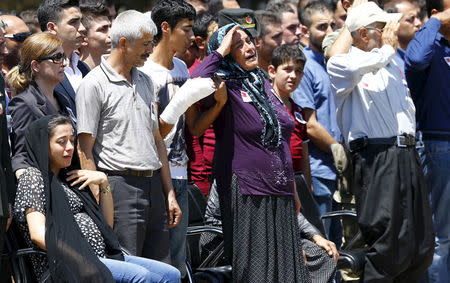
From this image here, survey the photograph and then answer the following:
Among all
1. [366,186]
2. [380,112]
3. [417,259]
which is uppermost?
[380,112]

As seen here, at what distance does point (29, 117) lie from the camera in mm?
5727

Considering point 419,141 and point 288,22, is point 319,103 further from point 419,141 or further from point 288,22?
point 288,22

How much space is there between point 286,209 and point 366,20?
5.21 ft

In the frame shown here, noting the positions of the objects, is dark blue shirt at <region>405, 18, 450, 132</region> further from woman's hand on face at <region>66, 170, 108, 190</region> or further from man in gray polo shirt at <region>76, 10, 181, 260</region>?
woman's hand on face at <region>66, 170, 108, 190</region>

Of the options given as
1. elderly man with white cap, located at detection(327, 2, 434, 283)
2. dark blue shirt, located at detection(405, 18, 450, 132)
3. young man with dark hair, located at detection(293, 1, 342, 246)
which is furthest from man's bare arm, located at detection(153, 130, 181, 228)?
dark blue shirt, located at detection(405, 18, 450, 132)

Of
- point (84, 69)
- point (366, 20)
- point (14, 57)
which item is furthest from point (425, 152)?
point (14, 57)

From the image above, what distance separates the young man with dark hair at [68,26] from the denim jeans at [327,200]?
2186 mm

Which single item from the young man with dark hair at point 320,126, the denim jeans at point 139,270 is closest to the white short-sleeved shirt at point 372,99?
the young man with dark hair at point 320,126

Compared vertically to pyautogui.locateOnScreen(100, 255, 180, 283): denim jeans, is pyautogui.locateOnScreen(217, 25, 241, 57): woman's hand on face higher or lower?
higher

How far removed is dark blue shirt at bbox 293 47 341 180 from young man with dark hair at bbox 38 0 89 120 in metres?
1.96

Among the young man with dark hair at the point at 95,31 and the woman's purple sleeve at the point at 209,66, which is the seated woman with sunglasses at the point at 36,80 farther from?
the young man with dark hair at the point at 95,31

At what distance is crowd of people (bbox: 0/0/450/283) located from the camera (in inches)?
220

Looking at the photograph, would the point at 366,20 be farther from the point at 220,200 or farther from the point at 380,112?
the point at 220,200

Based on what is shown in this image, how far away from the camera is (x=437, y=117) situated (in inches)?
298
